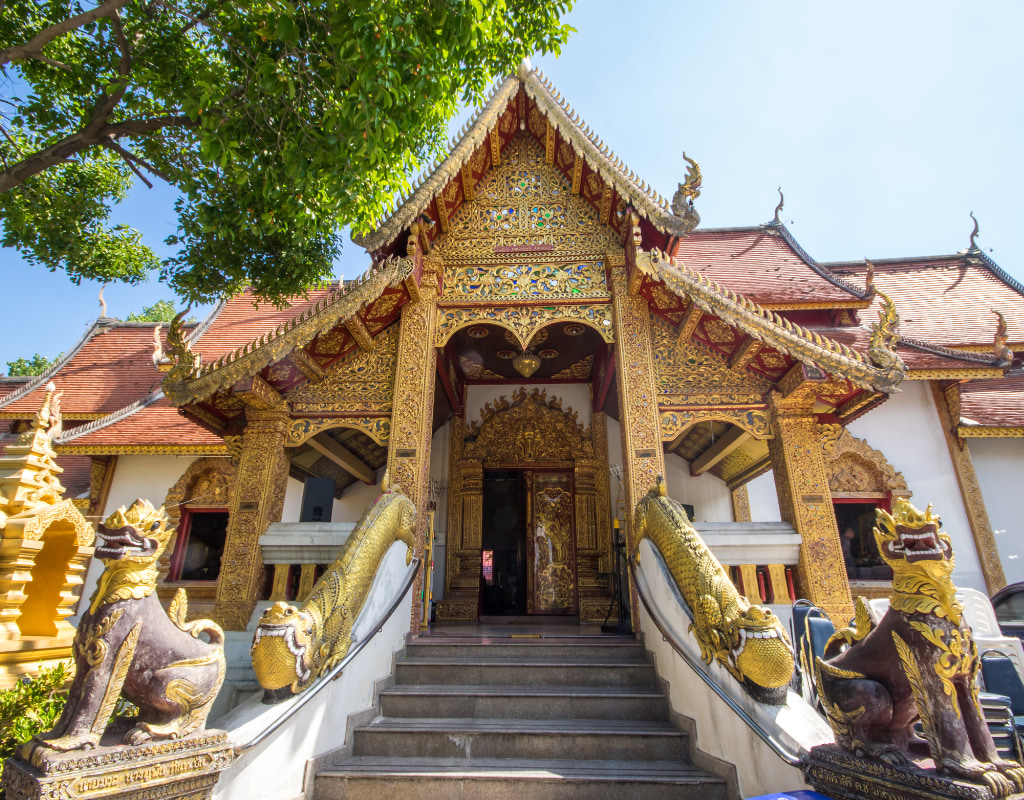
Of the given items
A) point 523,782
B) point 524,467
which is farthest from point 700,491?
point 523,782

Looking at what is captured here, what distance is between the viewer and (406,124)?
3.71 m

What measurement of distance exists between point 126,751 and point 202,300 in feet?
13.3

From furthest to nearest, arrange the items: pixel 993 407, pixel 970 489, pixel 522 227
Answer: pixel 993 407, pixel 970 489, pixel 522 227

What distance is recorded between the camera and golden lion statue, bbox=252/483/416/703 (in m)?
2.49

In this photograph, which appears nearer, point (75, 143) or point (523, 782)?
point (523, 782)

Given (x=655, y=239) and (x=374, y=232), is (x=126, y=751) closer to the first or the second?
(x=374, y=232)

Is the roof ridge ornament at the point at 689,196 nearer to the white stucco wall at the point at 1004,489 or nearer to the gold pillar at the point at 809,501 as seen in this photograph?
the gold pillar at the point at 809,501

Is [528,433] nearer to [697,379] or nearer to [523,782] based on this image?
[697,379]

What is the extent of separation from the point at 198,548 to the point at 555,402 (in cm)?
514

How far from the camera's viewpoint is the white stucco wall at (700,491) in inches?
293

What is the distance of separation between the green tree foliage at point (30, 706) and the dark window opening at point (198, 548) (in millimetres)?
4616

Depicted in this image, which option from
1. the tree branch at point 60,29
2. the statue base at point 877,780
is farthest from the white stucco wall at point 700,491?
the tree branch at point 60,29

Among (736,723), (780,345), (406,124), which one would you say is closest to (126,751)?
(736,723)

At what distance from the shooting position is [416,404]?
4.91m
